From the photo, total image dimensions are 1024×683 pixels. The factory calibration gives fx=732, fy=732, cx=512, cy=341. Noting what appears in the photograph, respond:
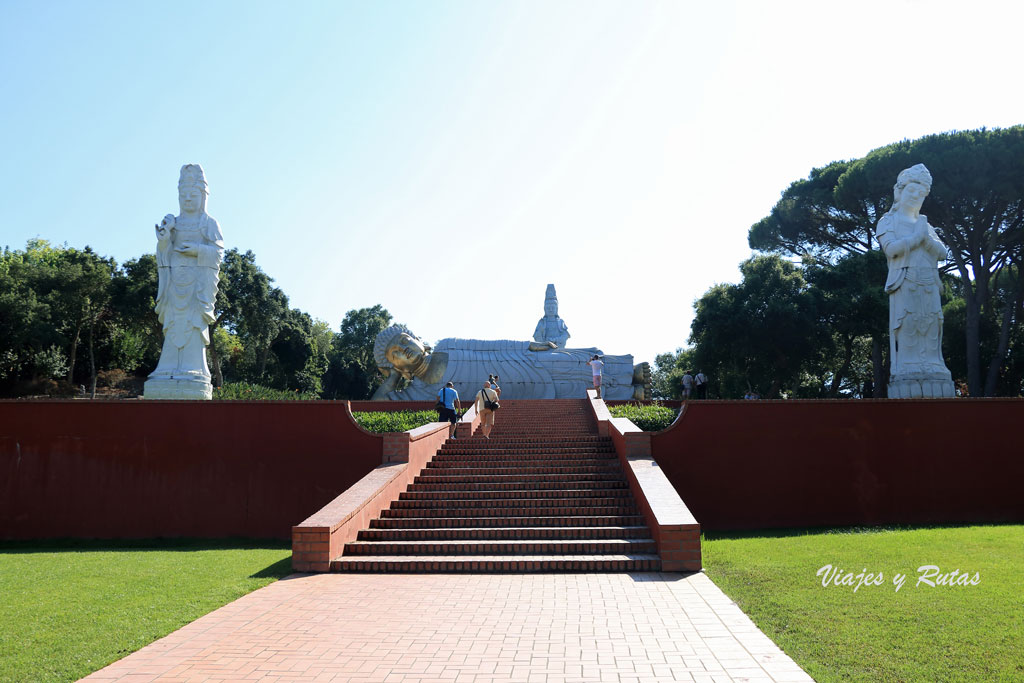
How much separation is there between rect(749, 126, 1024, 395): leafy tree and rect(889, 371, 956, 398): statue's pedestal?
9061mm

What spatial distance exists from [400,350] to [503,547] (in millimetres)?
Result: 9807

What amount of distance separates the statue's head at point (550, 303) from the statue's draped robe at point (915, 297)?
9780 mm

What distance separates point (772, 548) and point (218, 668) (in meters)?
5.06

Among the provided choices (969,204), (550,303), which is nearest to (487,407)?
Answer: (550,303)

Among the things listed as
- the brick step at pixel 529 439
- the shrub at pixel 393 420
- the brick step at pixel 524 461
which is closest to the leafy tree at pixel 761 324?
the shrub at pixel 393 420

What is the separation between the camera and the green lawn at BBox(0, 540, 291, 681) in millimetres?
4285

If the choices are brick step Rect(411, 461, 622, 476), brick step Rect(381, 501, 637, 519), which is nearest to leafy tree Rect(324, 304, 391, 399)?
brick step Rect(411, 461, 622, 476)

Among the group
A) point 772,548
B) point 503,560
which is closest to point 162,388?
point 503,560

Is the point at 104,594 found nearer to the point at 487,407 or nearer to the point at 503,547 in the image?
the point at 503,547

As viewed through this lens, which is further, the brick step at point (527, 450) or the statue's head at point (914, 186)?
the statue's head at point (914, 186)

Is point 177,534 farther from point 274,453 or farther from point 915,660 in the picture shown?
point 915,660

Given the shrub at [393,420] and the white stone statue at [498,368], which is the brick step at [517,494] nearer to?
the shrub at [393,420]

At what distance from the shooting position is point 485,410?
1163cm

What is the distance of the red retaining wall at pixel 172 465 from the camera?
30.5 feet
